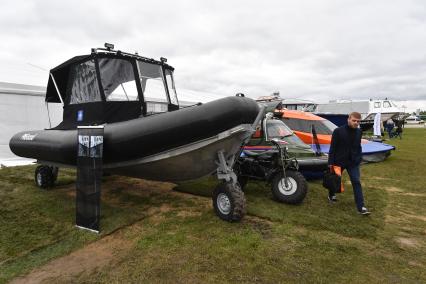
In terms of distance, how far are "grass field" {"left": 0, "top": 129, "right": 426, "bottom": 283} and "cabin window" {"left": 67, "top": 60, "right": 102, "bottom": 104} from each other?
1.78 m

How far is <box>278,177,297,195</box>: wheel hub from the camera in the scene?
199 inches

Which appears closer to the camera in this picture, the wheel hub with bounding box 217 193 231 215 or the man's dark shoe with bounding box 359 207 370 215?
the wheel hub with bounding box 217 193 231 215

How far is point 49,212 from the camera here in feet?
15.6

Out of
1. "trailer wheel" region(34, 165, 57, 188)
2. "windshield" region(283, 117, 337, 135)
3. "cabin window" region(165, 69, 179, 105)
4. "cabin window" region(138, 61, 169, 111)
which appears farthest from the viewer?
"windshield" region(283, 117, 337, 135)

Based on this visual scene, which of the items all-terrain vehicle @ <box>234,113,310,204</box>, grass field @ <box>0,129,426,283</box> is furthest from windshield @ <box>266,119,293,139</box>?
grass field @ <box>0,129,426,283</box>

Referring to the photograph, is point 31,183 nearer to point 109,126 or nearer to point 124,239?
point 109,126

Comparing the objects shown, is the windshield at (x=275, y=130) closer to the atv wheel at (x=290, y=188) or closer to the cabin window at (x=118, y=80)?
the atv wheel at (x=290, y=188)

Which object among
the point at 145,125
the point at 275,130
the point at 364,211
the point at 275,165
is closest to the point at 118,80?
the point at 145,125

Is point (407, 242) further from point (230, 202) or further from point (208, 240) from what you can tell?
point (208, 240)

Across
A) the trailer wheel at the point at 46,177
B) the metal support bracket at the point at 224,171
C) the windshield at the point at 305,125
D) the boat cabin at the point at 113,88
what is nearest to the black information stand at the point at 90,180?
the boat cabin at the point at 113,88

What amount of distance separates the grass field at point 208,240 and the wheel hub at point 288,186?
0.85 feet

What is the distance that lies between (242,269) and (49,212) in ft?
10.8

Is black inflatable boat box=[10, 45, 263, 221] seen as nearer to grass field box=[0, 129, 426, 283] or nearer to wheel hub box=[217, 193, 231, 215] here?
wheel hub box=[217, 193, 231, 215]

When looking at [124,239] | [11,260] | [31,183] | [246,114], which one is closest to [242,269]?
[124,239]
